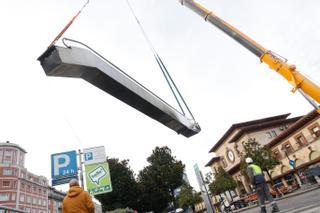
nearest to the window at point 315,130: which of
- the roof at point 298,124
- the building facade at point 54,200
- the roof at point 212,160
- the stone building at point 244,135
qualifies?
the roof at point 298,124

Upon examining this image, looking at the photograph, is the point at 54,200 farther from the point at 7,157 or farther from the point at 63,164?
the point at 63,164

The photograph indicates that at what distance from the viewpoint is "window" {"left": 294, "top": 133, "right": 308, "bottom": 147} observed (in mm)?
32125

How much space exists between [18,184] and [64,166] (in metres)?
73.4

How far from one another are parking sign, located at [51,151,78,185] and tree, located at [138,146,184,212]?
36.6 m

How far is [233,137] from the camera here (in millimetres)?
45375

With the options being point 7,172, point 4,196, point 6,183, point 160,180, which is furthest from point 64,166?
point 7,172

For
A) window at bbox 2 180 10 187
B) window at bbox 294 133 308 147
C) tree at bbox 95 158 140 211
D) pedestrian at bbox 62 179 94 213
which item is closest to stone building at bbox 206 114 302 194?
window at bbox 294 133 308 147

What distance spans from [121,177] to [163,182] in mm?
9115

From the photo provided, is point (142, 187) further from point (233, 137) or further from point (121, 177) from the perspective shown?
point (233, 137)

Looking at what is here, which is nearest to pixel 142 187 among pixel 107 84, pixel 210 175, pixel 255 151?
pixel 210 175

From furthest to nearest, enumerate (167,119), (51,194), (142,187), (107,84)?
(51,194) < (142,187) < (167,119) < (107,84)

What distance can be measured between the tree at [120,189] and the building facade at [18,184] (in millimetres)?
41319

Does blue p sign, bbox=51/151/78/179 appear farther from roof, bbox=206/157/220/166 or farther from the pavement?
roof, bbox=206/157/220/166

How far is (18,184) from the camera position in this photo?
7112 centimetres
